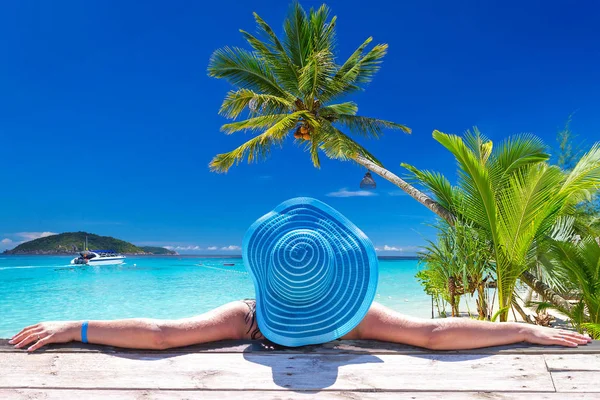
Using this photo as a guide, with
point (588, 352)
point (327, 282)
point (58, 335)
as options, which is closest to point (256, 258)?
point (327, 282)

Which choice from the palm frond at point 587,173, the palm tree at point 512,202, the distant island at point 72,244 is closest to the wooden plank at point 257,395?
the palm tree at point 512,202

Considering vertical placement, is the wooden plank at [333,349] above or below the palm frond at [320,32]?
below

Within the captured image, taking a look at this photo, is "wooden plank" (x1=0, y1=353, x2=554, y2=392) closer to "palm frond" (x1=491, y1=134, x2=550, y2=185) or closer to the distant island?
"palm frond" (x1=491, y1=134, x2=550, y2=185)

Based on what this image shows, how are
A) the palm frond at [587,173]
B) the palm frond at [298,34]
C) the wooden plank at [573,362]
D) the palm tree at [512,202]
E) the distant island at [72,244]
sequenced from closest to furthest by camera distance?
the wooden plank at [573,362] < the palm tree at [512,202] < the palm frond at [587,173] < the palm frond at [298,34] < the distant island at [72,244]

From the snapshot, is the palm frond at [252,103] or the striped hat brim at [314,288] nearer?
the striped hat brim at [314,288]

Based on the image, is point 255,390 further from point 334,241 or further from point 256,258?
point 334,241

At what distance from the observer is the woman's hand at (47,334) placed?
170 centimetres

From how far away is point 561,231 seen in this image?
16.5 ft

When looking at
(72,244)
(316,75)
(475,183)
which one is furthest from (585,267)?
(72,244)

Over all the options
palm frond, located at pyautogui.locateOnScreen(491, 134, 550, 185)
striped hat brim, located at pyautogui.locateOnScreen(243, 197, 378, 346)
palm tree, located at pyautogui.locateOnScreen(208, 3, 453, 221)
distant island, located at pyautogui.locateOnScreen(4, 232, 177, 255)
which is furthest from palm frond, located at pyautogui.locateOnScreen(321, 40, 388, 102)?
distant island, located at pyautogui.locateOnScreen(4, 232, 177, 255)

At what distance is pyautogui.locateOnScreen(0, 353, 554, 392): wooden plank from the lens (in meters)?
1.39

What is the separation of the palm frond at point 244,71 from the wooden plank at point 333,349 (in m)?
9.13

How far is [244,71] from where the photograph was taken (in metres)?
10.2

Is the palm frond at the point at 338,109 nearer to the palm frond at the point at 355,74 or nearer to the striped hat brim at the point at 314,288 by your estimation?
the palm frond at the point at 355,74
